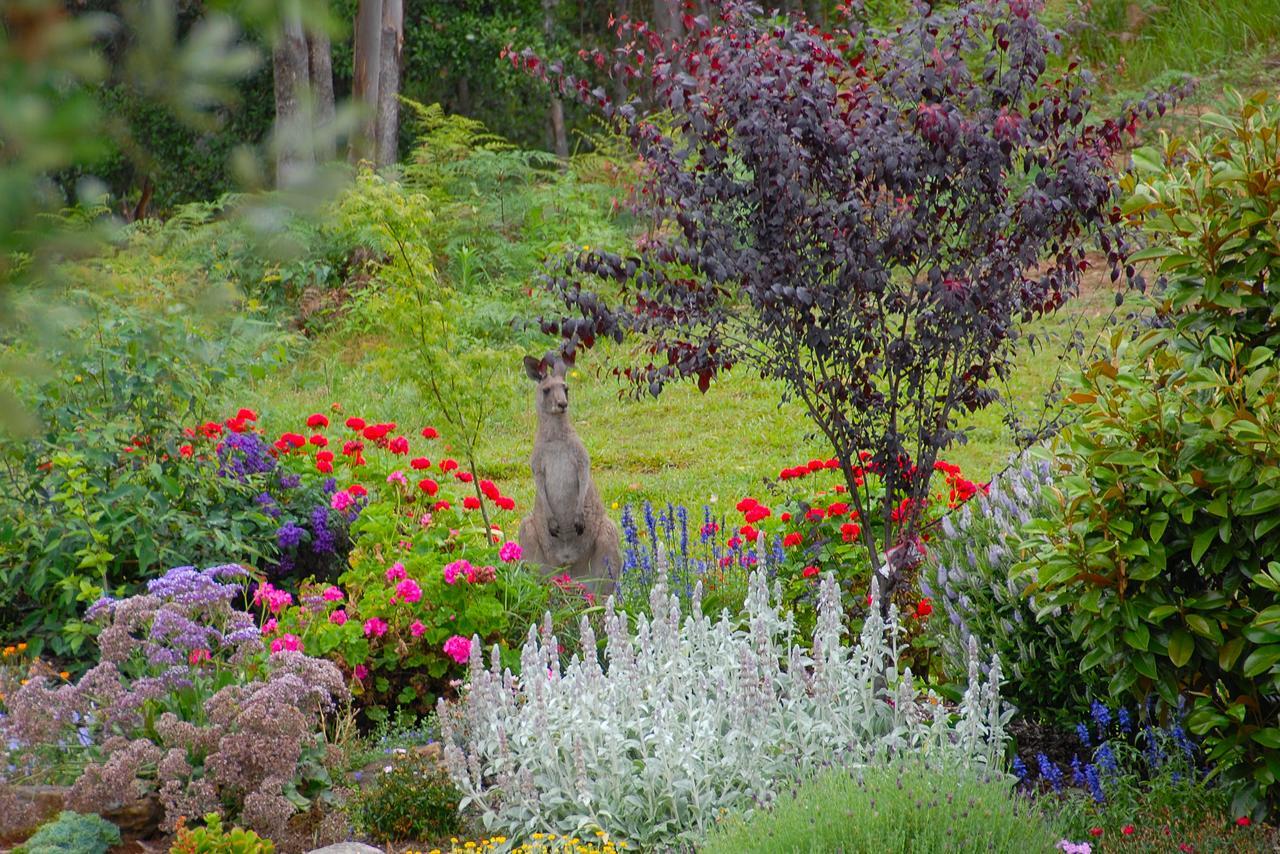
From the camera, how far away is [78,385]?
6.71 meters

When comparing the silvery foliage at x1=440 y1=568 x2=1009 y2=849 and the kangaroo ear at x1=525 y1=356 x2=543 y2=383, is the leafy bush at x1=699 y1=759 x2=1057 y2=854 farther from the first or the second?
the kangaroo ear at x1=525 y1=356 x2=543 y2=383

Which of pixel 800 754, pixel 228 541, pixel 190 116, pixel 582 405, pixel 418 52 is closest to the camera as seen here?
pixel 190 116

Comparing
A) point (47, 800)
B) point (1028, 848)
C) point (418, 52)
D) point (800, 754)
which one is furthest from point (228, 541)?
point (418, 52)

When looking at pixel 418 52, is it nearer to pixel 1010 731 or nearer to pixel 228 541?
pixel 228 541

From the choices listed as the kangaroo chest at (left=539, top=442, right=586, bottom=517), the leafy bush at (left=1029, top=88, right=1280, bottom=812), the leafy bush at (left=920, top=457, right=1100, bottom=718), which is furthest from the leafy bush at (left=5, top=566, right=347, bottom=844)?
the leafy bush at (left=1029, top=88, right=1280, bottom=812)

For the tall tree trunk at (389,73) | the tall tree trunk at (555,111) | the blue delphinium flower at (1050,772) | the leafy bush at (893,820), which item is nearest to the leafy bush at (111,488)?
the leafy bush at (893,820)

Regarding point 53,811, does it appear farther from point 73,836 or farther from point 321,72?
point 321,72

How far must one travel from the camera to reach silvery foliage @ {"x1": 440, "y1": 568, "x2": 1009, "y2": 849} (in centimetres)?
437

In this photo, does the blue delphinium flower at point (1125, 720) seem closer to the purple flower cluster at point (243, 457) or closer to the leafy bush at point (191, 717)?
the leafy bush at point (191, 717)

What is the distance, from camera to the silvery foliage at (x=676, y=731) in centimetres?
437

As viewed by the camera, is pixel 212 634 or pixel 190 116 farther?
pixel 212 634

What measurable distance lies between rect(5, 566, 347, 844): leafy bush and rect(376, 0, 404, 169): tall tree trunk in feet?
42.2

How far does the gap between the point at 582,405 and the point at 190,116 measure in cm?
1141

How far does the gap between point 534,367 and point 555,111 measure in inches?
744
